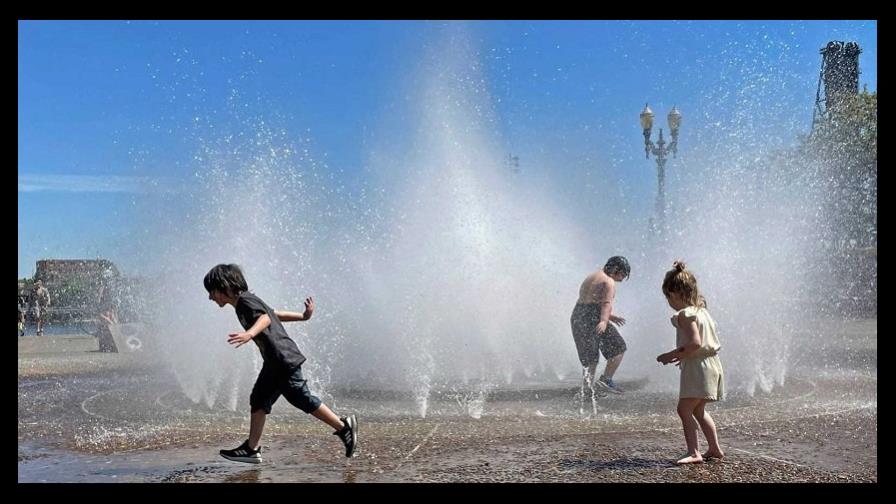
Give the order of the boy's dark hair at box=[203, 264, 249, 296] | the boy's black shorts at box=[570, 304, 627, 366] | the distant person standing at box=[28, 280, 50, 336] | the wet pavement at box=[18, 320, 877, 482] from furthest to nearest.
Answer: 1. the distant person standing at box=[28, 280, 50, 336]
2. the boy's black shorts at box=[570, 304, 627, 366]
3. the boy's dark hair at box=[203, 264, 249, 296]
4. the wet pavement at box=[18, 320, 877, 482]

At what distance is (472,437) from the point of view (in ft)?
19.1

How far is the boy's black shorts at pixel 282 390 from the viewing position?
4.82 m

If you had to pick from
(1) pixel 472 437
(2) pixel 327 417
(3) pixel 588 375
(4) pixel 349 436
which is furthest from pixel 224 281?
(3) pixel 588 375

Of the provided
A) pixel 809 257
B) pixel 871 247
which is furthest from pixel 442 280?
pixel 871 247

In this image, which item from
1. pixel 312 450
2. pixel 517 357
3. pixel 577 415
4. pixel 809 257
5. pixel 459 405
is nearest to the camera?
pixel 312 450

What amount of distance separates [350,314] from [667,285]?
9306 mm

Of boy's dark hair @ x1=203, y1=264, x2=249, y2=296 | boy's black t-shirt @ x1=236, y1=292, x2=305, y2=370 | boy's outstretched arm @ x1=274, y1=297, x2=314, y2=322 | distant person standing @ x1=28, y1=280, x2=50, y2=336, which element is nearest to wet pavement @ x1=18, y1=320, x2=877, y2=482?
boy's black t-shirt @ x1=236, y1=292, x2=305, y2=370

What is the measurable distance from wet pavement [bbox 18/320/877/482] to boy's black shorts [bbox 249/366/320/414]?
0.37m

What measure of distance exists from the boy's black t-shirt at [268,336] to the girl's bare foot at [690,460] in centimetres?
226

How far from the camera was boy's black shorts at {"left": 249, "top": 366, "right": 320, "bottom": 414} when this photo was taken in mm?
4824

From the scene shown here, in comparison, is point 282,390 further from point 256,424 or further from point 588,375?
point 588,375

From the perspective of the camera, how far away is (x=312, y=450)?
5.45 metres

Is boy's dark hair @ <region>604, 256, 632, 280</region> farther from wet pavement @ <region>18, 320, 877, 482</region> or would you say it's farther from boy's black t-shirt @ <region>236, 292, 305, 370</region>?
Answer: boy's black t-shirt @ <region>236, 292, 305, 370</region>

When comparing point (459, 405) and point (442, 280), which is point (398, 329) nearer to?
point (442, 280)
